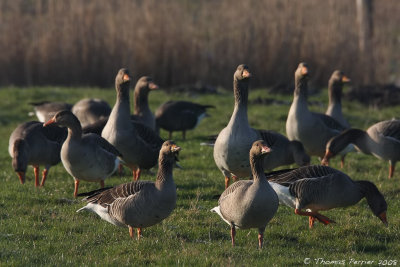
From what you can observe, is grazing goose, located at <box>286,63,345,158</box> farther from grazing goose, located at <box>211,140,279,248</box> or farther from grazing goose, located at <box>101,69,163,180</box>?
grazing goose, located at <box>211,140,279,248</box>

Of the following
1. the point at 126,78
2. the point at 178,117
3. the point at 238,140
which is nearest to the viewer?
the point at 238,140

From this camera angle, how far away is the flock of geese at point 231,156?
328 inches

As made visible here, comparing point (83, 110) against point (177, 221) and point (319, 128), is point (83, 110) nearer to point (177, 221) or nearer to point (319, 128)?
point (319, 128)

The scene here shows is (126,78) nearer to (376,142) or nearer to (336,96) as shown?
(376,142)

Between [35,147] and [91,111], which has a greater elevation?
[35,147]

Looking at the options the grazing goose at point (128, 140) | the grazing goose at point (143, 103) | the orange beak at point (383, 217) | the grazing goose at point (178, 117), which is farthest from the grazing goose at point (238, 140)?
the grazing goose at point (178, 117)

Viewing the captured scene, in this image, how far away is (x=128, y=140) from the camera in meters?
12.4

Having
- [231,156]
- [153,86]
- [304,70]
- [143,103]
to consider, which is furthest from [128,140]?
[304,70]

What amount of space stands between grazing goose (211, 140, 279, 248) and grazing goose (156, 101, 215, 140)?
895cm

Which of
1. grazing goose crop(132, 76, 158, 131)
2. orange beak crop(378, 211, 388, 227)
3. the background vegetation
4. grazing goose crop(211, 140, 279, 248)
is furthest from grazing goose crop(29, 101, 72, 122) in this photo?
orange beak crop(378, 211, 388, 227)

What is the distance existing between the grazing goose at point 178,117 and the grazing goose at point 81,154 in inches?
235

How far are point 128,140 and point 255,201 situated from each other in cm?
488

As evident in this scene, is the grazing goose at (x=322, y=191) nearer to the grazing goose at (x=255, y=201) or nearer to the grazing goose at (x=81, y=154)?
the grazing goose at (x=255, y=201)

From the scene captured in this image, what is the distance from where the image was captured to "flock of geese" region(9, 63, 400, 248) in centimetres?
834
